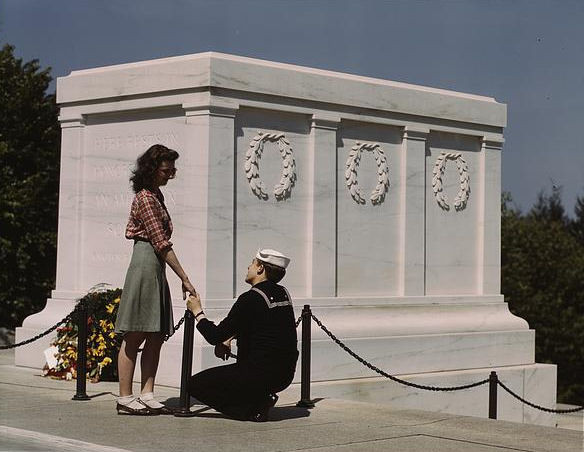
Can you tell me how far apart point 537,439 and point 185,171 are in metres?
5.28

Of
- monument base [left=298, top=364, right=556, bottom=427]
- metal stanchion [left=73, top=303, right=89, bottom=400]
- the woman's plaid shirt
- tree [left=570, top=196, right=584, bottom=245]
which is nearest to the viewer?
the woman's plaid shirt

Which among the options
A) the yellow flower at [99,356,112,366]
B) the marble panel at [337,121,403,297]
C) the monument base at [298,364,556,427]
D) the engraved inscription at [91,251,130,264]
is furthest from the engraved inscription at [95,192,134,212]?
the monument base at [298,364,556,427]

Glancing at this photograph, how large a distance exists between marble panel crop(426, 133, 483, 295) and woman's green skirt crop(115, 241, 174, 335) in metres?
6.48

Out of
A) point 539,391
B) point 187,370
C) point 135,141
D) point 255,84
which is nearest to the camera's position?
point 187,370

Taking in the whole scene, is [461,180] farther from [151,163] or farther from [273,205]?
[151,163]

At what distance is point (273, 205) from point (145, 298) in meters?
4.06

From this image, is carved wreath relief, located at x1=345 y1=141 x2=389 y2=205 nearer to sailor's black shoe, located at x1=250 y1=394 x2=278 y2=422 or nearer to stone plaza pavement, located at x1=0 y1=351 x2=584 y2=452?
stone plaza pavement, located at x1=0 y1=351 x2=584 y2=452

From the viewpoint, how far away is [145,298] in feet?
34.2

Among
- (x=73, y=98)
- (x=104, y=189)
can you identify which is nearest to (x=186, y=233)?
(x=104, y=189)

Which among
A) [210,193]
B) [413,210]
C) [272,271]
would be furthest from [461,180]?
[272,271]

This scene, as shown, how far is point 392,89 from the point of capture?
51.5 feet

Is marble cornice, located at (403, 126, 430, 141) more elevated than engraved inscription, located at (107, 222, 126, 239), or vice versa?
marble cornice, located at (403, 126, 430, 141)

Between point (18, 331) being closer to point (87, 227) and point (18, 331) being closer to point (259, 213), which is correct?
point (87, 227)

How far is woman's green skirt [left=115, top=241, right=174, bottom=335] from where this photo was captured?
34.0 feet
